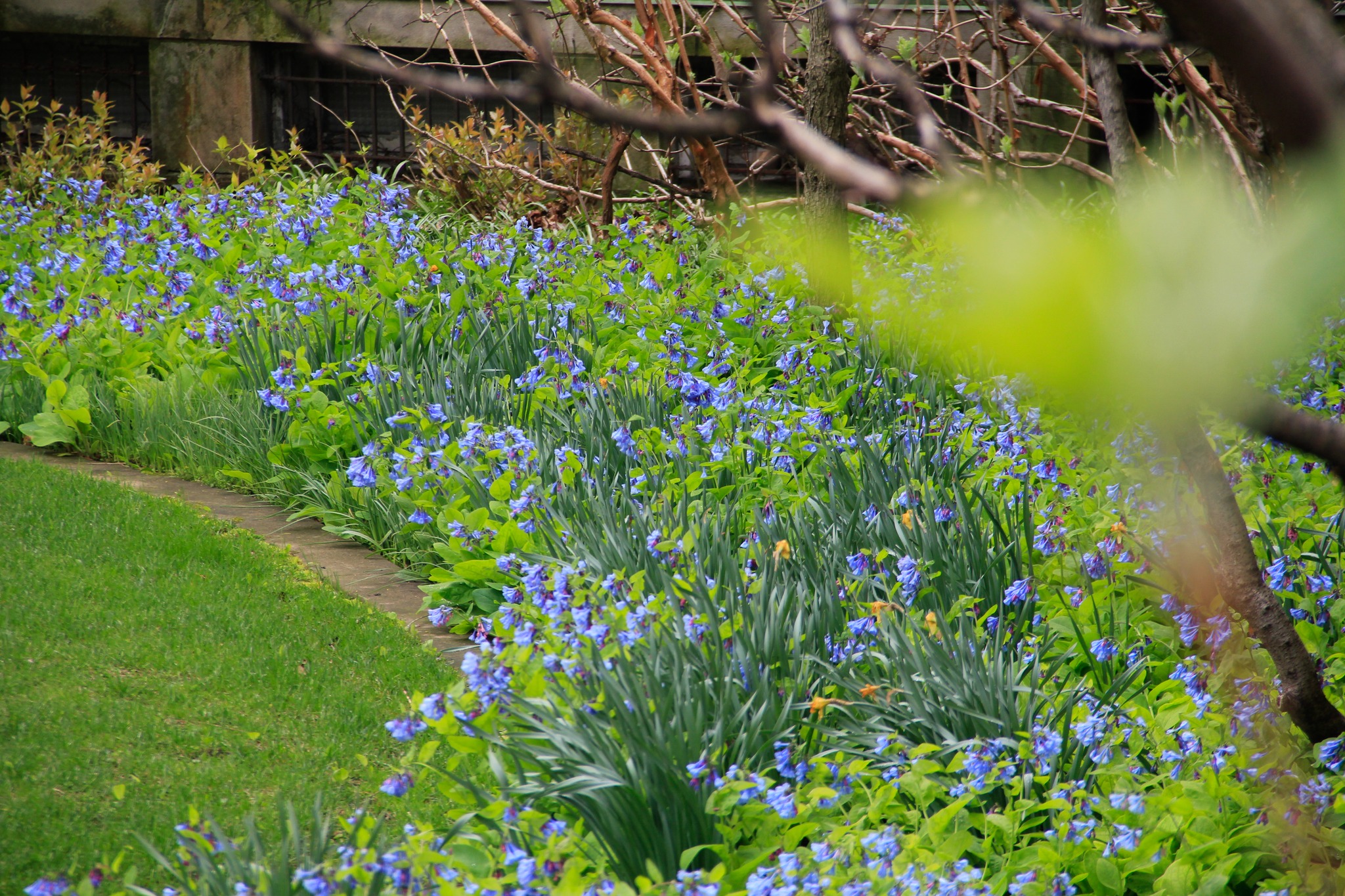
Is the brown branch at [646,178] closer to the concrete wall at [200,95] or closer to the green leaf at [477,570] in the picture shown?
the concrete wall at [200,95]

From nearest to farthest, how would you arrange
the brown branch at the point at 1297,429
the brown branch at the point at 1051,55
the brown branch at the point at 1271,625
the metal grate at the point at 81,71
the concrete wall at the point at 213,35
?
the brown branch at the point at 1297,429
the brown branch at the point at 1271,625
the brown branch at the point at 1051,55
the concrete wall at the point at 213,35
the metal grate at the point at 81,71

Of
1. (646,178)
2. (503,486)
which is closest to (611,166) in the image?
(646,178)

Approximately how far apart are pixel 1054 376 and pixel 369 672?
9.42 feet

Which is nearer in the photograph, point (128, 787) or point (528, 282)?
point (128, 787)

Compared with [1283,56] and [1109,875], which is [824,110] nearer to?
[1109,875]

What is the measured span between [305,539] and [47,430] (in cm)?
156

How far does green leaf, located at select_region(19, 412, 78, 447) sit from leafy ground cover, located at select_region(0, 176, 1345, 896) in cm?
1

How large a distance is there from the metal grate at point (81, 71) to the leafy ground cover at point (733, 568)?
18.1 ft

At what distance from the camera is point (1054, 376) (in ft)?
1.90

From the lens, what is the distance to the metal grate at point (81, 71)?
10367 millimetres

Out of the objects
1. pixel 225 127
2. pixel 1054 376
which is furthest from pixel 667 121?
pixel 225 127

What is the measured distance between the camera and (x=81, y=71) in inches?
407

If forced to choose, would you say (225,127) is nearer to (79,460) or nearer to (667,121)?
(79,460)

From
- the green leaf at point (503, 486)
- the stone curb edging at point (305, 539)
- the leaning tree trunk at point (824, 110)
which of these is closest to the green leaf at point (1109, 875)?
the stone curb edging at point (305, 539)
